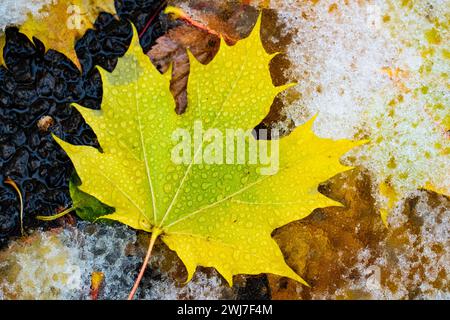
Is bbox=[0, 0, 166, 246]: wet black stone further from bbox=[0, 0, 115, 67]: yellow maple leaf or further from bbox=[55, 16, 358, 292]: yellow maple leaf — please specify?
bbox=[55, 16, 358, 292]: yellow maple leaf

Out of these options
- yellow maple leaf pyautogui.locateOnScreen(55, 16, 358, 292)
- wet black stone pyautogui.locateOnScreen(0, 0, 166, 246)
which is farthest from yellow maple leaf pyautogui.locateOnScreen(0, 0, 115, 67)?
yellow maple leaf pyautogui.locateOnScreen(55, 16, 358, 292)

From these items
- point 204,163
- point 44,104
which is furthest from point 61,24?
point 204,163

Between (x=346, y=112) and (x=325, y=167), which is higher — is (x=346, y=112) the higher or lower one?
the higher one

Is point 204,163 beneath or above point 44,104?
beneath

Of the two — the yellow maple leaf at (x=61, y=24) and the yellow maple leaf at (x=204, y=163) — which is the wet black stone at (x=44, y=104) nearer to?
the yellow maple leaf at (x=61, y=24)

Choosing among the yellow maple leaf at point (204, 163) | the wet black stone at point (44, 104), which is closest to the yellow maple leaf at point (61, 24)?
the wet black stone at point (44, 104)

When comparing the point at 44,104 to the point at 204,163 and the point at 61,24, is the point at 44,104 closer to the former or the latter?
the point at 61,24

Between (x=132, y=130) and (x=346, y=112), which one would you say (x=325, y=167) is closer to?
(x=346, y=112)
